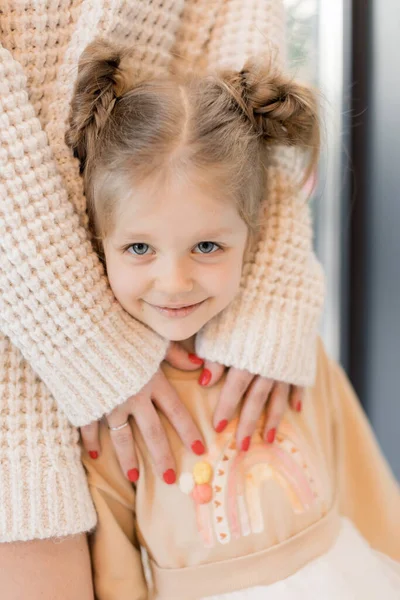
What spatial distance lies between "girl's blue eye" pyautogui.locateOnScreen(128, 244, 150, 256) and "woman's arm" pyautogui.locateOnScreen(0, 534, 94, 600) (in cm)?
36

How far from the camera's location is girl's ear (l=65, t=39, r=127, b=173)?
876mm

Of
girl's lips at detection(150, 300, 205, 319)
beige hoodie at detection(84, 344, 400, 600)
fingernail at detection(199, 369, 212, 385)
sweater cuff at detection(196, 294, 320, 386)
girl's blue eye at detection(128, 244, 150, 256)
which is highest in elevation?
girl's blue eye at detection(128, 244, 150, 256)

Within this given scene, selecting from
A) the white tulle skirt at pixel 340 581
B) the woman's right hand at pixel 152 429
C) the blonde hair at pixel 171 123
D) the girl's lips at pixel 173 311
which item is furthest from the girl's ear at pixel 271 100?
the white tulle skirt at pixel 340 581

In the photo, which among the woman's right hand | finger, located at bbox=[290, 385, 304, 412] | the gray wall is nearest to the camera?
the woman's right hand

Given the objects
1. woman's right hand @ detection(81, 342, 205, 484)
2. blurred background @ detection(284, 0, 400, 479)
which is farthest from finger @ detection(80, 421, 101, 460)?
blurred background @ detection(284, 0, 400, 479)

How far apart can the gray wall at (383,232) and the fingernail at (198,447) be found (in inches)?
28.6

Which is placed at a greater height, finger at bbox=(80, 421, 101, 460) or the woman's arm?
finger at bbox=(80, 421, 101, 460)

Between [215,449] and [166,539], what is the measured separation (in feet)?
0.44

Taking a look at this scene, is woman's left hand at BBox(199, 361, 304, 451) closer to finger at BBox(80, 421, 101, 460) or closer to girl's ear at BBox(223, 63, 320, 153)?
finger at BBox(80, 421, 101, 460)

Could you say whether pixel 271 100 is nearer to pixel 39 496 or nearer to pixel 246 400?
pixel 246 400

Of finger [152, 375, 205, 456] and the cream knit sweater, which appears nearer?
the cream knit sweater

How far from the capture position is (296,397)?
3.47ft

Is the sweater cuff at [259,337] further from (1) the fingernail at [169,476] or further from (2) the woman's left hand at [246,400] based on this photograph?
(1) the fingernail at [169,476]

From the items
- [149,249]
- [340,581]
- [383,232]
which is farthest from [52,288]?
[383,232]
